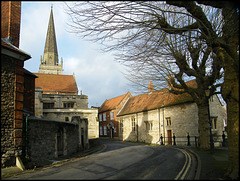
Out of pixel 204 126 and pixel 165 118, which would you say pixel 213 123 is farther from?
pixel 204 126

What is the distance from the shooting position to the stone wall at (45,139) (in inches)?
464

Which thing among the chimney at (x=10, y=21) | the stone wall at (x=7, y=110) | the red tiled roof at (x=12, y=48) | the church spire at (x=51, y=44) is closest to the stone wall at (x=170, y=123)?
the stone wall at (x=7, y=110)

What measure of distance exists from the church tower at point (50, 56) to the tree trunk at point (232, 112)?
69805mm

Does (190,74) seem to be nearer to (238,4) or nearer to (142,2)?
(142,2)

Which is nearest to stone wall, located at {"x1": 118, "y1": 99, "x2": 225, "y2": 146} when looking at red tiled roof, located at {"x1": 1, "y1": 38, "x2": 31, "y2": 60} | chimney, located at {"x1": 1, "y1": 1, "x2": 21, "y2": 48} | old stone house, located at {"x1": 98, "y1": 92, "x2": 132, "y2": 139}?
old stone house, located at {"x1": 98, "y1": 92, "x2": 132, "y2": 139}

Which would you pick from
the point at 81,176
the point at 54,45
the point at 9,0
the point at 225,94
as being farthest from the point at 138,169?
the point at 54,45

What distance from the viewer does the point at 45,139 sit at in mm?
13070

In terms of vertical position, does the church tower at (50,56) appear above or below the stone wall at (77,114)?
above

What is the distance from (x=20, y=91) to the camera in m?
11.1

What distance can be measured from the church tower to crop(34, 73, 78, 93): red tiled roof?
30.0m

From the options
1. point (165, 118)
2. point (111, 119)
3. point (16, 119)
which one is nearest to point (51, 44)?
point (111, 119)

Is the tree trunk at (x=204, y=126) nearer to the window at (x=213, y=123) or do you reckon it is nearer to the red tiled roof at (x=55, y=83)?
the window at (x=213, y=123)

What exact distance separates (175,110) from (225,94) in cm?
1873

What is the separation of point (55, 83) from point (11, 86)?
31.9 m
